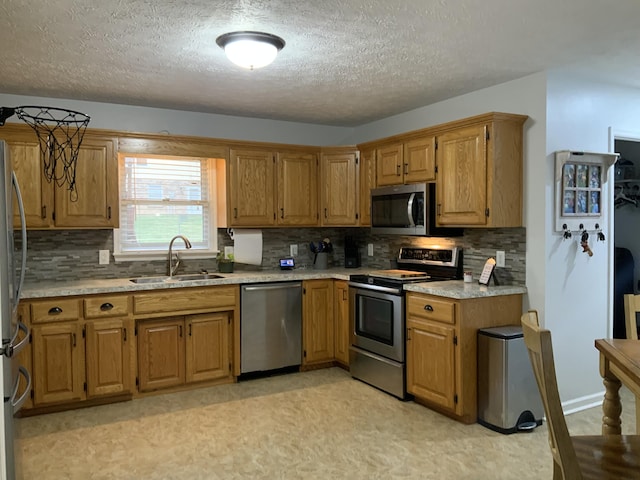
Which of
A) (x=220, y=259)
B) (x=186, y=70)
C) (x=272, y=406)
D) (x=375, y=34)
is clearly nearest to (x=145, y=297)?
(x=220, y=259)

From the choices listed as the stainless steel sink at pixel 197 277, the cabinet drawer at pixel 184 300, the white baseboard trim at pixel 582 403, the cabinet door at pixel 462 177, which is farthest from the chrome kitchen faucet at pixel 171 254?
the white baseboard trim at pixel 582 403

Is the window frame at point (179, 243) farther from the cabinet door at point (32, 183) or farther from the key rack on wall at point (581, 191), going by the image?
the key rack on wall at point (581, 191)

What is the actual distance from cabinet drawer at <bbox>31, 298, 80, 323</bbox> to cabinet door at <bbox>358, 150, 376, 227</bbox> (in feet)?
8.34

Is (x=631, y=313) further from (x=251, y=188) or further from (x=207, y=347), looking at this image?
(x=251, y=188)

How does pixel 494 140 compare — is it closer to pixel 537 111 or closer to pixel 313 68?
pixel 537 111

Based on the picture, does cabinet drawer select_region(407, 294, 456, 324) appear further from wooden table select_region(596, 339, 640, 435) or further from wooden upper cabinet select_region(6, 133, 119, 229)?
wooden upper cabinet select_region(6, 133, 119, 229)

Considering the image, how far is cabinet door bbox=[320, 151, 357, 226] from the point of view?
4.95m

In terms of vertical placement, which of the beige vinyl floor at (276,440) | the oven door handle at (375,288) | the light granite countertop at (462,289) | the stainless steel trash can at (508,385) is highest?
the light granite countertop at (462,289)

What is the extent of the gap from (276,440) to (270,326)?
4.40ft

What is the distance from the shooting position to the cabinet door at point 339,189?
495 centimetres

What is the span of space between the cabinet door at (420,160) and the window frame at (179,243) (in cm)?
174

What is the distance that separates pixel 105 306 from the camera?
381cm

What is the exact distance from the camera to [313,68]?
11.2 ft

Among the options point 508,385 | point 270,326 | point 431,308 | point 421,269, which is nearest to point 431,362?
point 431,308
